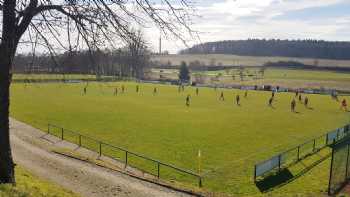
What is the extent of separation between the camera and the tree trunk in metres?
9.12

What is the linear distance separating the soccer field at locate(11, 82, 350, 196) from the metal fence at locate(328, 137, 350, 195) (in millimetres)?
715

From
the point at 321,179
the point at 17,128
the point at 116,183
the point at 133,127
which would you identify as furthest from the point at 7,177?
the point at 133,127

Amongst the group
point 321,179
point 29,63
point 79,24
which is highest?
point 79,24

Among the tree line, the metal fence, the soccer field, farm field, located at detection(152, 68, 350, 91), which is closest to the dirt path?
the soccer field

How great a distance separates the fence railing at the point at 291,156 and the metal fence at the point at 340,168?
0.64m

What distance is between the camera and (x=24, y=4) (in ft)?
30.1

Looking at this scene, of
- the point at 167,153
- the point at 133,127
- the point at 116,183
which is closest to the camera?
the point at 116,183

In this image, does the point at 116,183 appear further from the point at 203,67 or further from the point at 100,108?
the point at 203,67

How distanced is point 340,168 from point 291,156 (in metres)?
6.89

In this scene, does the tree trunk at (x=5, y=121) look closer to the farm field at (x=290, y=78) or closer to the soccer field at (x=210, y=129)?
the soccer field at (x=210, y=129)

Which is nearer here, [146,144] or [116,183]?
[116,183]

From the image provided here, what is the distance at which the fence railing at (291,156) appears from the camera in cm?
1952

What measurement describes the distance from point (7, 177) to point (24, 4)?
158 inches

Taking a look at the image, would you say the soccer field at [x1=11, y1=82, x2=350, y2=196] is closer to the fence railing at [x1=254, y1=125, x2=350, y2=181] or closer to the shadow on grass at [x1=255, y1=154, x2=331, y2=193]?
the shadow on grass at [x1=255, y1=154, x2=331, y2=193]
